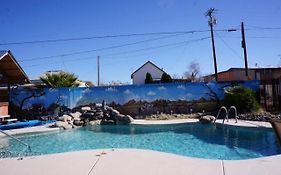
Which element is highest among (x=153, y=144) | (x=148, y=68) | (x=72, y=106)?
(x=148, y=68)

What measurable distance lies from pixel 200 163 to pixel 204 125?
1039 centimetres

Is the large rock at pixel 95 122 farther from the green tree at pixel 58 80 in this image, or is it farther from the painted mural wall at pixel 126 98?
the green tree at pixel 58 80

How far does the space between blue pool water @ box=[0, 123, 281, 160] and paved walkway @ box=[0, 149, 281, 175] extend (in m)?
3.35

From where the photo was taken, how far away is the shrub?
18078 millimetres

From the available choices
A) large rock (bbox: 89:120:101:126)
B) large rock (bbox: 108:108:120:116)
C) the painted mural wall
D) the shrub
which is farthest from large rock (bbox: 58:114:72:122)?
the shrub

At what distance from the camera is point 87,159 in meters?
6.70

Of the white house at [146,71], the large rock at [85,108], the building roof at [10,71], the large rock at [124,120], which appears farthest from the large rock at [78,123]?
the white house at [146,71]

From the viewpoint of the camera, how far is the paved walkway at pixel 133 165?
5473mm

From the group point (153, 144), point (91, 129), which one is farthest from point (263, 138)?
point (91, 129)

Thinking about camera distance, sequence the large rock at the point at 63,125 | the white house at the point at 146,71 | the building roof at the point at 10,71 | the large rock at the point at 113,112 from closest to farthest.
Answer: the large rock at the point at 63,125 < the building roof at the point at 10,71 < the large rock at the point at 113,112 < the white house at the point at 146,71

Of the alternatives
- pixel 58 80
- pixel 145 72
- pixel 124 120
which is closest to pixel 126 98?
pixel 124 120

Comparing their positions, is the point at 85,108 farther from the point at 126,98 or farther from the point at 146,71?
the point at 146,71

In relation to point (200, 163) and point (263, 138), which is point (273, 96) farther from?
point (200, 163)

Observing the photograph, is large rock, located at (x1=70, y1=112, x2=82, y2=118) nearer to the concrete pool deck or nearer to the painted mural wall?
the painted mural wall
